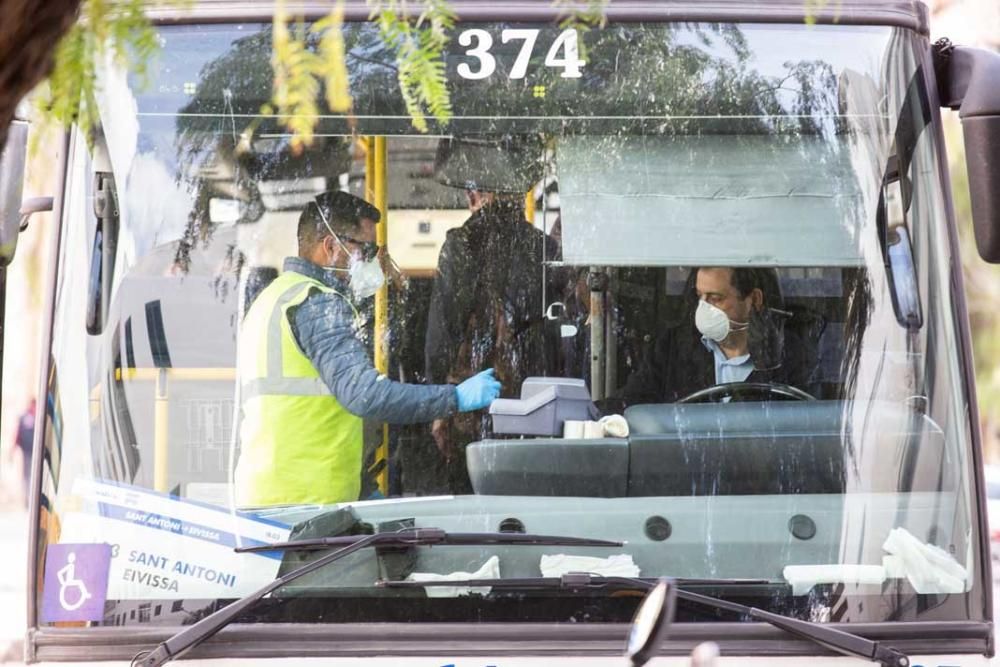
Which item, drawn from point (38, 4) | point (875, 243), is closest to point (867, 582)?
point (875, 243)

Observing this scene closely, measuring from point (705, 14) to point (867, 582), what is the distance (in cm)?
149

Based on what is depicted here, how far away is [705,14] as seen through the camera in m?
3.61

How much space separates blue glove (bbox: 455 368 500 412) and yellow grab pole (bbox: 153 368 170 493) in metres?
0.73

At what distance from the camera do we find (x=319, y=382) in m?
3.55

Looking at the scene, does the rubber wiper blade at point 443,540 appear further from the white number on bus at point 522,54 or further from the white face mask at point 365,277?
the white number on bus at point 522,54

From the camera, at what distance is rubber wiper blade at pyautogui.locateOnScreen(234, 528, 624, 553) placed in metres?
3.29

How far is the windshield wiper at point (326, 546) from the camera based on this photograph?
3162mm

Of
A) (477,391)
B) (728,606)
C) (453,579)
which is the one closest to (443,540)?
(453,579)

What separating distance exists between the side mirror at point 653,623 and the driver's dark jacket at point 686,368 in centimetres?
116

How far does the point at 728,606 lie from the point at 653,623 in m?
0.96

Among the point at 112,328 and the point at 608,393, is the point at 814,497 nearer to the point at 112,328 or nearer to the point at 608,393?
the point at 608,393

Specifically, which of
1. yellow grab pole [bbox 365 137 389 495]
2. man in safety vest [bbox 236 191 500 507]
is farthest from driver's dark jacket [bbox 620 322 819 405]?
yellow grab pole [bbox 365 137 389 495]

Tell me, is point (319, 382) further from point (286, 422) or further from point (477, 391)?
point (477, 391)

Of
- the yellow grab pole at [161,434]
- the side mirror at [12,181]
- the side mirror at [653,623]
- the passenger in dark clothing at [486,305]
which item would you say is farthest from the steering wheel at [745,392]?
the side mirror at [12,181]
